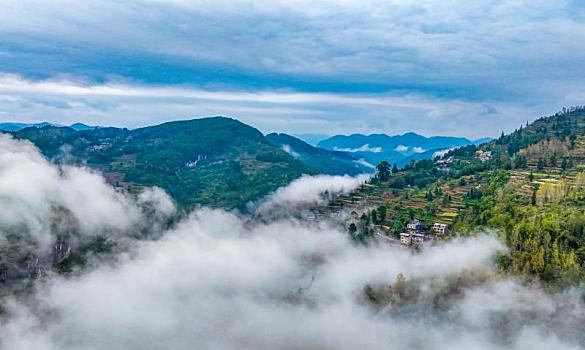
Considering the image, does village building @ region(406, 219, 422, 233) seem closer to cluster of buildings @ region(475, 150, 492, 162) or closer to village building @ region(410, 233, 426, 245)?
village building @ region(410, 233, 426, 245)

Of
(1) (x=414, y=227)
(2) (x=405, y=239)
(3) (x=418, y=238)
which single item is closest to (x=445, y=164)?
(1) (x=414, y=227)

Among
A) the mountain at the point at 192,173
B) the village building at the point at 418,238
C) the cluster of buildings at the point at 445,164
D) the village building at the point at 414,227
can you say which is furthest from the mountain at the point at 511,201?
the mountain at the point at 192,173

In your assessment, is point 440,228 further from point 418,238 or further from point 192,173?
point 192,173

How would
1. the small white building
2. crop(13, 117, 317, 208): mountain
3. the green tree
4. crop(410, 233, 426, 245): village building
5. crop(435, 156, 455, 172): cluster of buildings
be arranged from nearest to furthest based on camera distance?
crop(410, 233, 426, 245): village building → the small white building → the green tree → crop(435, 156, 455, 172): cluster of buildings → crop(13, 117, 317, 208): mountain

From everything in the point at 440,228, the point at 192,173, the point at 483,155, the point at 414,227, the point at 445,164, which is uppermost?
the point at 483,155

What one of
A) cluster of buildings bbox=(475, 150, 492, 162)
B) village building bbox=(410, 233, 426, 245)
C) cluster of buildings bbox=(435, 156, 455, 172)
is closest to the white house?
village building bbox=(410, 233, 426, 245)

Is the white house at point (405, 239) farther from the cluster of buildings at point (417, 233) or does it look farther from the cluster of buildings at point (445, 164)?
the cluster of buildings at point (445, 164)

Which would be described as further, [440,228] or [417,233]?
[417,233]

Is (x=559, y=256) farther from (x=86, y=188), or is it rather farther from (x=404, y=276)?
(x=86, y=188)

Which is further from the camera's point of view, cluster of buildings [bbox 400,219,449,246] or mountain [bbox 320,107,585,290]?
cluster of buildings [bbox 400,219,449,246]
